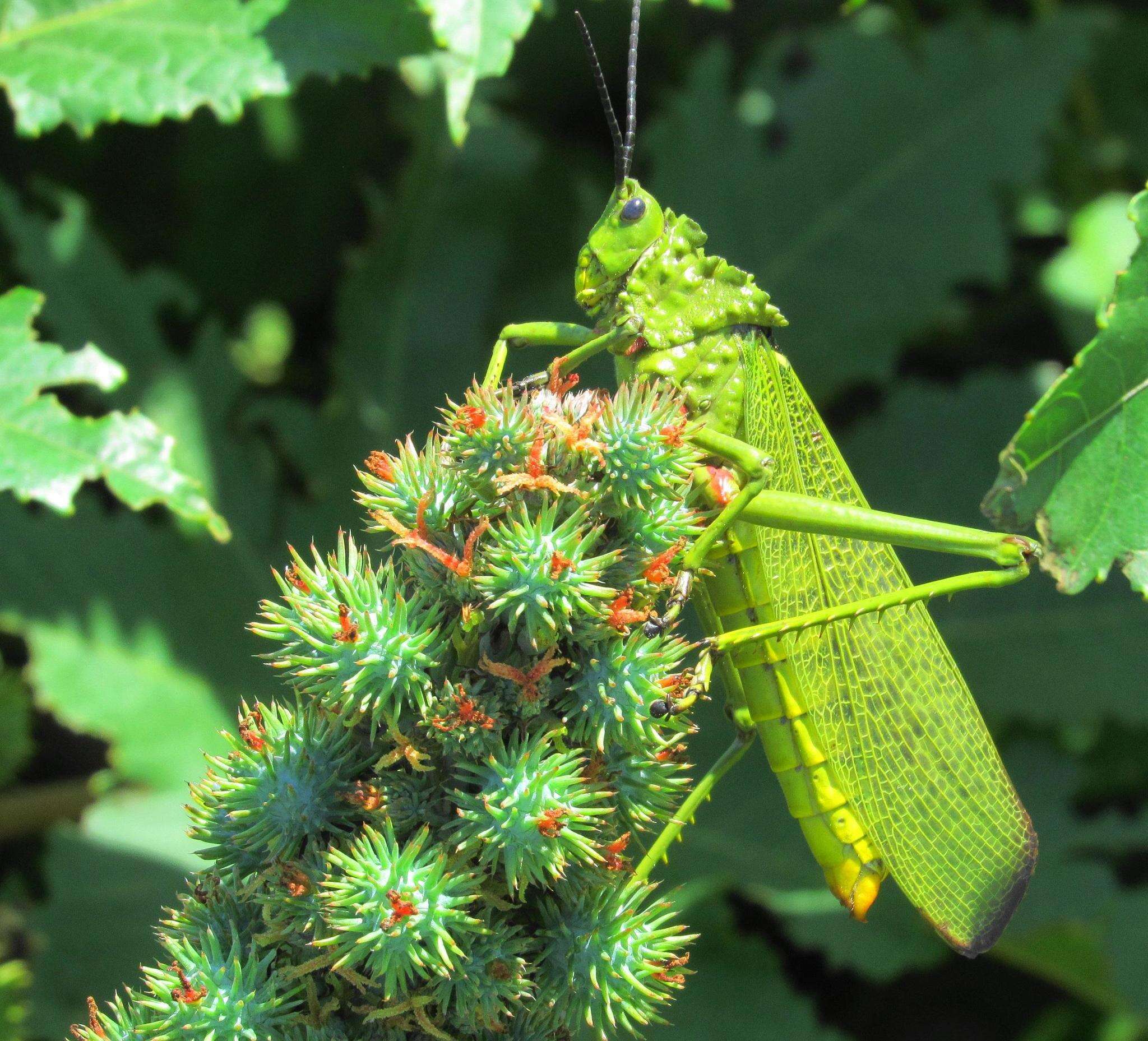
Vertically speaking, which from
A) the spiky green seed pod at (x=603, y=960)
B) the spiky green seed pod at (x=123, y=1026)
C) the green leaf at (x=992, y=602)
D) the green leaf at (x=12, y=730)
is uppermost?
the spiky green seed pod at (x=123, y=1026)

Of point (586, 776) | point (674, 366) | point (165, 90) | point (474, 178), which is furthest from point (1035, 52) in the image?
point (586, 776)

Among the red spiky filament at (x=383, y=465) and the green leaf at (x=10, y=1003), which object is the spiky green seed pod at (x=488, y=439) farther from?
the green leaf at (x=10, y=1003)

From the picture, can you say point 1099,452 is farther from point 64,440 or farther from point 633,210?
point 64,440

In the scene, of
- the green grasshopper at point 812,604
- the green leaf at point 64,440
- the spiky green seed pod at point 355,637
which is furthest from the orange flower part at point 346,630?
the green grasshopper at point 812,604

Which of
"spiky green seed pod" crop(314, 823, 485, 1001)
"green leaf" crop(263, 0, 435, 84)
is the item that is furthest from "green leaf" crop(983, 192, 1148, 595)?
"green leaf" crop(263, 0, 435, 84)

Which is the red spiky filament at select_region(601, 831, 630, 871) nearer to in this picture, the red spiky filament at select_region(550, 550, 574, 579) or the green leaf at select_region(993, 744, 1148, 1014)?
the red spiky filament at select_region(550, 550, 574, 579)

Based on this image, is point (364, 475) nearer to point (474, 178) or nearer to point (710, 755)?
point (710, 755)

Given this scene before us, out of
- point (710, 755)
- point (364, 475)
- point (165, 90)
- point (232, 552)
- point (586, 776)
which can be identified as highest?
point (165, 90)

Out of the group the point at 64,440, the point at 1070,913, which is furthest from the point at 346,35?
the point at 1070,913
